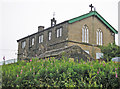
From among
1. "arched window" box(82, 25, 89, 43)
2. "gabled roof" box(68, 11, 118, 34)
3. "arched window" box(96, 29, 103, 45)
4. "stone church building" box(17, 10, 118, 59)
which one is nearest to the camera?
"stone church building" box(17, 10, 118, 59)

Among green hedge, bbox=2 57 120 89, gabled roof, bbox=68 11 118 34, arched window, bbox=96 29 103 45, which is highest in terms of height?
gabled roof, bbox=68 11 118 34

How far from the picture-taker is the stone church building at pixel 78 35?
27750 mm

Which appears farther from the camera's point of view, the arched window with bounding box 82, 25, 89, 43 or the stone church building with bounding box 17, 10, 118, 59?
the arched window with bounding box 82, 25, 89, 43

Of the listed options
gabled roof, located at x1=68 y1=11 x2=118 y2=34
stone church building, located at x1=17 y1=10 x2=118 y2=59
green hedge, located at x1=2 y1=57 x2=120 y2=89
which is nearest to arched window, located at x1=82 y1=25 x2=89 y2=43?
stone church building, located at x1=17 y1=10 x2=118 y2=59

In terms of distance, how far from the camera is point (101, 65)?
6508 mm

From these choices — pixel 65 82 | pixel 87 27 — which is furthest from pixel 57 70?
pixel 87 27

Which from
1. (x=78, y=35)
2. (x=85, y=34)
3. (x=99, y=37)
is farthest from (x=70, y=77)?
(x=99, y=37)

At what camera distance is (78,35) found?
2866 centimetres

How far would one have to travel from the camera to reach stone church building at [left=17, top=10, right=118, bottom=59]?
91.0ft

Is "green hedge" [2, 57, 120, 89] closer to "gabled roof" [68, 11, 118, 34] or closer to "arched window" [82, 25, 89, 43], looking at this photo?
"gabled roof" [68, 11, 118, 34]

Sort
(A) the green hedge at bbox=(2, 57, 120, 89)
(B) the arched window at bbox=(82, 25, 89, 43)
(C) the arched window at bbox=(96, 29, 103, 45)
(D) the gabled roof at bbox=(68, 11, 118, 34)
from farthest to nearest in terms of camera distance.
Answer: (C) the arched window at bbox=(96, 29, 103, 45) → (B) the arched window at bbox=(82, 25, 89, 43) → (D) the gabled roof at bbox=(68, 11, 118, 34) → (A) the green hedge at bbox=(2, 57, 120, 89)

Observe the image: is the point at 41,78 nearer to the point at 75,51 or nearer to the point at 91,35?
the point at 75,51

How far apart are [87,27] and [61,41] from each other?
192 inches

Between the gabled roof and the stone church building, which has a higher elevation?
the gabled roof
